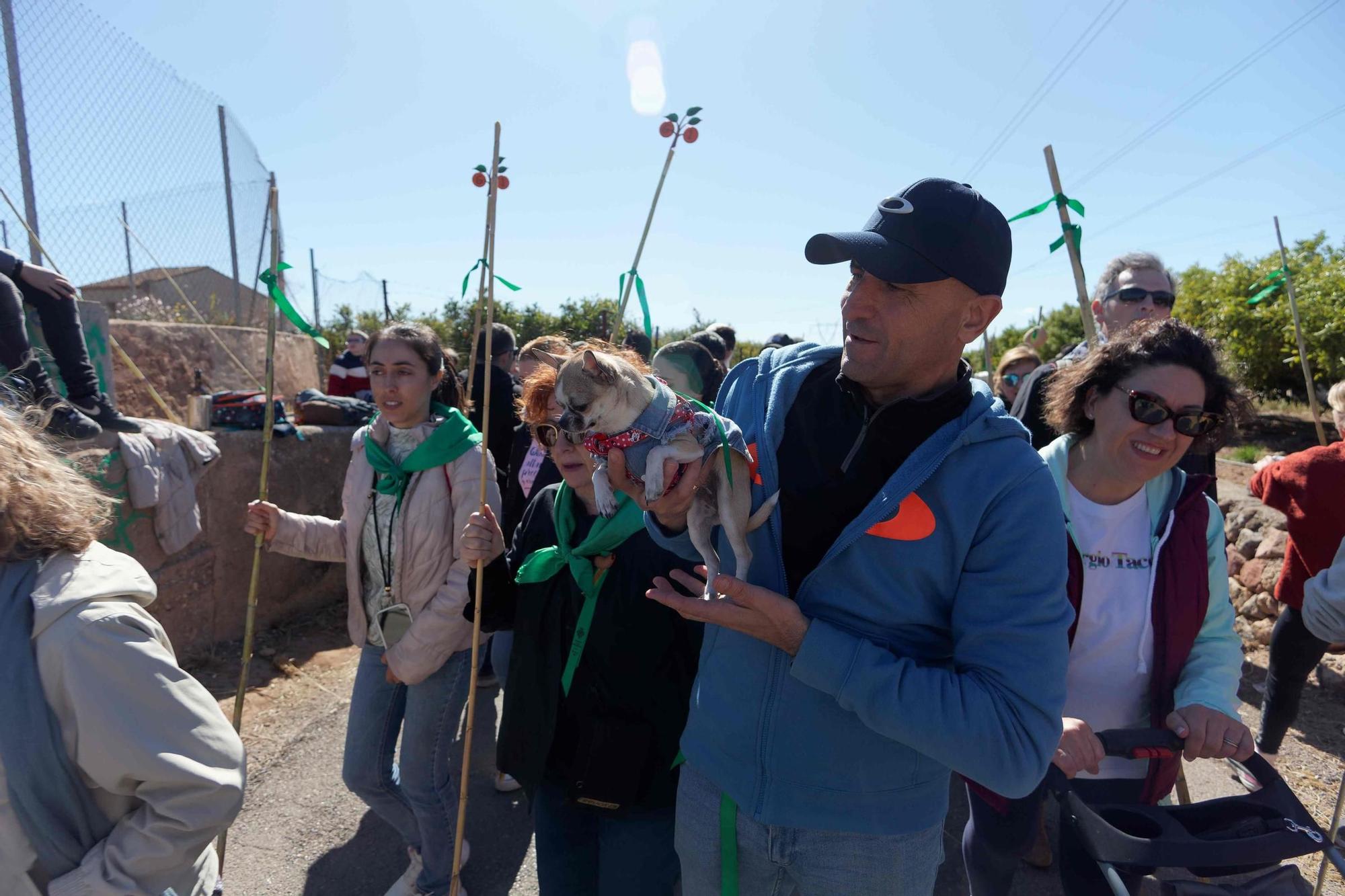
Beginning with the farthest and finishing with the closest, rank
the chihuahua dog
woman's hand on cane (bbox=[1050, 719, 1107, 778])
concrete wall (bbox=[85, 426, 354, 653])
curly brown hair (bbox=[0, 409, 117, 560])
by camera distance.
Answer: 1. concrete wall (bbox=[85, 426, 354, 653])
2. woman's hand on cane (bbox=[1050, 719, 1107, 778])
3. the chihuahua dog
4. curly brown hair (bbox=[0, 409, 117, 560])

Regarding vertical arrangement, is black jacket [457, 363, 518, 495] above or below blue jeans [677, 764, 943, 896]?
above

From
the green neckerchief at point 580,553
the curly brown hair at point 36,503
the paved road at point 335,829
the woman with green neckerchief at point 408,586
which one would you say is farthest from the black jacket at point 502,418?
the curly brown hair at point 36,503

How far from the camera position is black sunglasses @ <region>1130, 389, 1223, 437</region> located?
6.74 feet

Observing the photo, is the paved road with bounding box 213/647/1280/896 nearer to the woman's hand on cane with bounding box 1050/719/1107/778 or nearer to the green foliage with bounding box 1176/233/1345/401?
the woman's hand on cane with bounding box 1050/719/1107/778

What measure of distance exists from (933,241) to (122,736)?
196 centimetres

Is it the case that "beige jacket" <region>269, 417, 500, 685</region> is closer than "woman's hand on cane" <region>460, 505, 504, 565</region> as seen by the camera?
No

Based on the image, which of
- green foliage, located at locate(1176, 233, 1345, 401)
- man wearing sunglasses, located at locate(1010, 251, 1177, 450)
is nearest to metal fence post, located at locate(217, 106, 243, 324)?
man wearing sunglasses, located at locate(1010, 251, 1177, 450)

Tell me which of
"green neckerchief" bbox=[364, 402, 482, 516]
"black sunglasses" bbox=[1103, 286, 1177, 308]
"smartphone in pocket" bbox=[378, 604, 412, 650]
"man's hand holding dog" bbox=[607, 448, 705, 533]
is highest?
"black sunglasses" bbox=[1103, 286, 1177, 308]

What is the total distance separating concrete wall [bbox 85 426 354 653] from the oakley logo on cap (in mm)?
4499

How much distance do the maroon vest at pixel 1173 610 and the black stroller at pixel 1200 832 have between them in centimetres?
19

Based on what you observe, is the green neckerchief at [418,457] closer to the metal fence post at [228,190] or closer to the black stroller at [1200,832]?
the black stroller at [1200,832]

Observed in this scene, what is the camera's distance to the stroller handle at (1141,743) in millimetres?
1835

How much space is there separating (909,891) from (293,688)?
4383 mm

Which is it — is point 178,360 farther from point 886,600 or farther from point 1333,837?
point 1333,837
